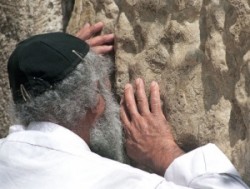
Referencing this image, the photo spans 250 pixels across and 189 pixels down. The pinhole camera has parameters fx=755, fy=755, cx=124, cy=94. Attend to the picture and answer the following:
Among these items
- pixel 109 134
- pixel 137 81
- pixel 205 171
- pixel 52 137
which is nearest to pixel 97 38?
pixel 137 81

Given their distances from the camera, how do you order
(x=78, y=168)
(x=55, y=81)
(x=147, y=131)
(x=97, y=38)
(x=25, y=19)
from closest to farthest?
(x=78, y=168) < (x=55, y=81) < (x=147, y=131) < (x=97, y=38) < (x=25, y=19)

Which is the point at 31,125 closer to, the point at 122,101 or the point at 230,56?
the point at 122,101

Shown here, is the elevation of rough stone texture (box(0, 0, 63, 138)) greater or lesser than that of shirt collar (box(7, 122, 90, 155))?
greater

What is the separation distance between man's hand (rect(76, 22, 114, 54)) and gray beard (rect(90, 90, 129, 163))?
7.2 inches

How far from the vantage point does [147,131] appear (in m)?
2.11

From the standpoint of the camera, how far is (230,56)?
6.39 ft

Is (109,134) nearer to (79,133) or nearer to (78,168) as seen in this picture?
(79,133)

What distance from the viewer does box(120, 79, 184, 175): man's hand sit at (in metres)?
2.06

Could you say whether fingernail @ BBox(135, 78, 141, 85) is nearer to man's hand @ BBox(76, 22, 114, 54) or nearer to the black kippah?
man's hand @ BBox(76, 22, 114, 54)

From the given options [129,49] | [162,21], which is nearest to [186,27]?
[162,21]

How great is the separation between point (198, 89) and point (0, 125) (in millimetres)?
933

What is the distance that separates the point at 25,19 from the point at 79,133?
668 millimetres

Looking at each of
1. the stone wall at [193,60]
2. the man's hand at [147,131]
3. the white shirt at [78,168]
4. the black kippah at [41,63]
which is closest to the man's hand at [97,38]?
the stone wall at [193,60]

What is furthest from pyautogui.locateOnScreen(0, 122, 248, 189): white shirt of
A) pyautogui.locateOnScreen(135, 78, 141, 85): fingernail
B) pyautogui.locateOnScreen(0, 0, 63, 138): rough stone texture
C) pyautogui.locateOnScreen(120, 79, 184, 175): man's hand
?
pyautogui.locateOnScreen(0, 0, 63, 138): rough stone texture
